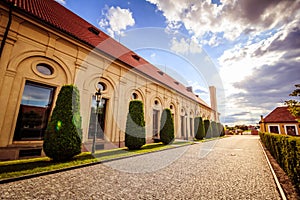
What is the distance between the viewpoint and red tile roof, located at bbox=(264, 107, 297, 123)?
2850 cm

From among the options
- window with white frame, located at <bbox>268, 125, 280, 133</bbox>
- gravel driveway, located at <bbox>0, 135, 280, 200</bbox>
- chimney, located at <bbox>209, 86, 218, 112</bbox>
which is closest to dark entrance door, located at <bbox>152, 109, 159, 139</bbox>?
gravel driveway, located at <bbox>0, 135, 280, 200</bbox>

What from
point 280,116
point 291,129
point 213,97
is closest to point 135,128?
point 291,129

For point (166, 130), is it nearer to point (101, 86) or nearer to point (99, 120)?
point (99, 120)

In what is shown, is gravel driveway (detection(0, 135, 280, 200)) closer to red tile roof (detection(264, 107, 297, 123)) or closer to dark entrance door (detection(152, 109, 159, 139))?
dark entrance door (detection(152, 109, 159, 139))

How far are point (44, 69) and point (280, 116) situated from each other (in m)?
40.3

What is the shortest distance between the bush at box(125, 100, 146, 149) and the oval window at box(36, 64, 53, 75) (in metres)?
5.75

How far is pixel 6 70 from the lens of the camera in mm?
6574

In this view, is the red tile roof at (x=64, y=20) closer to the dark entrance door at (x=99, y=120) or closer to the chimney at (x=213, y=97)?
the dark entrance door at (x=99, y=120)

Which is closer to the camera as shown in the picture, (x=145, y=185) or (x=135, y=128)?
(x=145, y=185)

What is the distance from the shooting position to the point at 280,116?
2986cm

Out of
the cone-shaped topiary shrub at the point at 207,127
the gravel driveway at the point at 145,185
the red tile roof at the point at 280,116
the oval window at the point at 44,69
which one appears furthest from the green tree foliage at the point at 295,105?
the red tile roof at the point at 280,116

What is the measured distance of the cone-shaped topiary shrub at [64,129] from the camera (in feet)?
20.7

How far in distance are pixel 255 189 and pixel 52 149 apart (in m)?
7.54

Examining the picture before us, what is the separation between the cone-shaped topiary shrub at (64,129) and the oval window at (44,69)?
2119 millimetres
